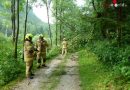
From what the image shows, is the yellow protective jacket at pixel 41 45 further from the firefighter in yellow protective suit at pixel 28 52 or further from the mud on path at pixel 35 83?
the firefighter in yellow protective suit at pixel 28 52

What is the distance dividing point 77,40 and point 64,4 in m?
22.4

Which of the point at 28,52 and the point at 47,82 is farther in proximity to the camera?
the point at 28,52

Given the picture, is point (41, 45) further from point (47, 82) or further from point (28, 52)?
point (47, 82)

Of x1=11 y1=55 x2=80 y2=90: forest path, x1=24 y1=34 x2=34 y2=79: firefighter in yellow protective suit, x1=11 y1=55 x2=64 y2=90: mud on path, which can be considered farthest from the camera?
x1=24 y1=34 x2=34 y2=79: firefighter in yellow protective suit

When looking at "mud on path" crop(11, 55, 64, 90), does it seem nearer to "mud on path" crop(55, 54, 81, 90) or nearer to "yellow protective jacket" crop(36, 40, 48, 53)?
"mud on path" crop(55, 54, 81, 90)

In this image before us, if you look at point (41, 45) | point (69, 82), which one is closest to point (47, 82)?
point (69, 82)

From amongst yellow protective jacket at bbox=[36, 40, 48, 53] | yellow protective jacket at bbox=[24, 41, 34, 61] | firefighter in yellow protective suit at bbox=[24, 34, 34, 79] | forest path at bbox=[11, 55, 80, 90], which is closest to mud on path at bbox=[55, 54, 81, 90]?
forest path at bbox=[11, 55, 80, 90]

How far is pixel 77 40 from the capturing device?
38750 mm

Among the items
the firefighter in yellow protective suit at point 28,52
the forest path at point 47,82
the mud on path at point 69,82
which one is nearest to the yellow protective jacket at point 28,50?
the firefighter in yellow protective suit at point 28,52

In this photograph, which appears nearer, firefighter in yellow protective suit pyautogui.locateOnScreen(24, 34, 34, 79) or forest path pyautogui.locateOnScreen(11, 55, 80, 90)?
forest path pyautogui.locateOnScreen(11, 55, 80, 90)

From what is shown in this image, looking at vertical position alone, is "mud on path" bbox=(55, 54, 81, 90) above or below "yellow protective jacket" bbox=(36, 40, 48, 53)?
below

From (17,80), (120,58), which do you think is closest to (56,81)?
(17,80)

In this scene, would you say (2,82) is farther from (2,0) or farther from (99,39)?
(2,0)

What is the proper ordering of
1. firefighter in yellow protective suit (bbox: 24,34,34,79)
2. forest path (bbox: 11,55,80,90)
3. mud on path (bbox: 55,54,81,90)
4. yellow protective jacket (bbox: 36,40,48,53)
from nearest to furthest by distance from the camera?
mud on path (bbox: 55,54,81,90) < forest path (bbox: 11,55,80,90) < firefighter in yellow protective suit (bbox: 24,34,34,79) < yellow protective jacket (bbox: 36,40,48,53)
